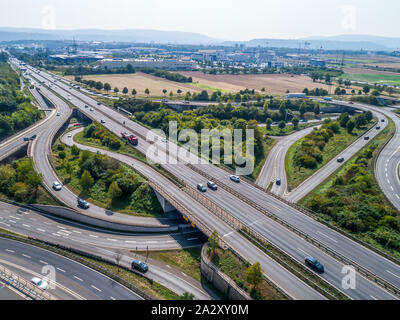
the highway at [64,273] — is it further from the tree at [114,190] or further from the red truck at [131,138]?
the red truck at [131,138]

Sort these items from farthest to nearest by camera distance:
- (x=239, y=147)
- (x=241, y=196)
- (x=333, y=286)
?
(x=239, y=147), (x=241, y=196), (x=333, y=286)

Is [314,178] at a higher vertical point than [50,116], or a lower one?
lower

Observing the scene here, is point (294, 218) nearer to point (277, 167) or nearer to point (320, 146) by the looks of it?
point (277, 167)

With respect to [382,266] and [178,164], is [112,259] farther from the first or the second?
[382,266]

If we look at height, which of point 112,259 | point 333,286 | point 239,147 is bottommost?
point 112,259

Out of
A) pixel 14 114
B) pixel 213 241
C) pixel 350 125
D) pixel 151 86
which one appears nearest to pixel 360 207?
pixel 213 241

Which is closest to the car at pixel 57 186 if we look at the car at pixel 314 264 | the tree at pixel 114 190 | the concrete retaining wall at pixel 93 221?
the concrete retaining wall at pixel 93 221
